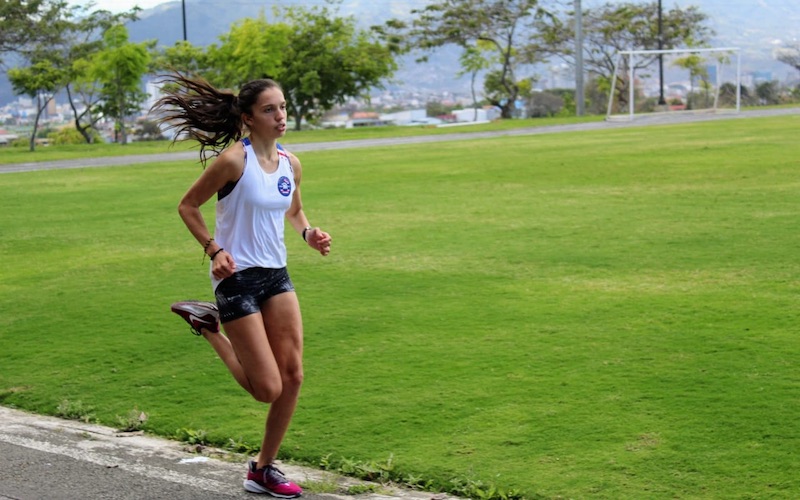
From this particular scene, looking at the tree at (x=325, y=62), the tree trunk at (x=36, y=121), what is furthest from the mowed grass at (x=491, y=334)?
the tree at (x=325, y=62)

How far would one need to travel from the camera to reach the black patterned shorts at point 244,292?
5320 millimetres

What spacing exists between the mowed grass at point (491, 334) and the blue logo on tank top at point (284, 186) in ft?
4.26

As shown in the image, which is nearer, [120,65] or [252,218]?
[252,218]

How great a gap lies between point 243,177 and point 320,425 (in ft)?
5.18

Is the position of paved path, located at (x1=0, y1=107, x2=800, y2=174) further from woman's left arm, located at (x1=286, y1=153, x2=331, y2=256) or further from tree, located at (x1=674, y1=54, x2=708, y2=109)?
woman's left arm, located at (x1=286, y1=153, x2=331, y2=256)

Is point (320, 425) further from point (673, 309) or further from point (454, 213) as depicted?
point (454, 213)

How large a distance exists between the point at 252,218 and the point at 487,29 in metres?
50.2

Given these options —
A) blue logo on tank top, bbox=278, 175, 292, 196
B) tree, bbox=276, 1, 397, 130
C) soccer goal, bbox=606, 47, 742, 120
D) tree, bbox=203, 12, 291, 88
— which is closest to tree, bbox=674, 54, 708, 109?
soccer goal, bbox=606, 47, 742, 120

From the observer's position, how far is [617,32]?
5631 centimetres

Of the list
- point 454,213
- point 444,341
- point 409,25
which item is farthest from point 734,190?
point 409,25

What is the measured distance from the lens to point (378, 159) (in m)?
25.0

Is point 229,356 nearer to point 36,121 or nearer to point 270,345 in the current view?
point 270,345

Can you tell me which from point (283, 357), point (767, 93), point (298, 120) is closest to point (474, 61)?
point (298, 120)

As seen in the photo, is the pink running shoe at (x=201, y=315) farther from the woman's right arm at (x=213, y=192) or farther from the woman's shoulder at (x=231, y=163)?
the woman's shoulder at (x=231, y=163)
